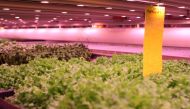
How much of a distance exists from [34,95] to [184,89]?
2.36 meters

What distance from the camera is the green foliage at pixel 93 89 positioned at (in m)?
Answer: 3.19

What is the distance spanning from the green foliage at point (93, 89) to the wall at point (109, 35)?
1577 cm

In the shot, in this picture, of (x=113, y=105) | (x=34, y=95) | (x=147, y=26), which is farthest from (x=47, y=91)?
(x=147, y=26)

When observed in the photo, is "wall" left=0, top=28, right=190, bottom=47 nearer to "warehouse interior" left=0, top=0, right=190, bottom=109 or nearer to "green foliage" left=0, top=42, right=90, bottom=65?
"warehouse interior" left=0, top=0, right=190, bottom=109

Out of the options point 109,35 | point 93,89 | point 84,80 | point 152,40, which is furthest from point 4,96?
point 109,35

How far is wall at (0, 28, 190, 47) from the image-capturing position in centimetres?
2200

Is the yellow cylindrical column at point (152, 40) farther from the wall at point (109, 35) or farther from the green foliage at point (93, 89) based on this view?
the wall at point (109, 35)

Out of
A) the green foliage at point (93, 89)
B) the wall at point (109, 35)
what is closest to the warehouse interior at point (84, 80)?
the green foliage at point (93, 89)

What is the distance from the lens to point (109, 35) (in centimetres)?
2823

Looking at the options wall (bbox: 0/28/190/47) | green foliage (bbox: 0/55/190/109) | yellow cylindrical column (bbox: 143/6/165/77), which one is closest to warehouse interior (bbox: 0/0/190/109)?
green foliage (bbox: 0/55/190/109)

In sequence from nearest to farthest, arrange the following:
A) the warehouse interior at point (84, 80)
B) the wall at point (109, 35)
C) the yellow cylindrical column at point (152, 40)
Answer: the warehouse interior at point (84, 80)
the yellow cylindrical column at point (152, 40)
the wall at point (109, 35)

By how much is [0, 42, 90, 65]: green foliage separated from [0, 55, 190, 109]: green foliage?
5431mm

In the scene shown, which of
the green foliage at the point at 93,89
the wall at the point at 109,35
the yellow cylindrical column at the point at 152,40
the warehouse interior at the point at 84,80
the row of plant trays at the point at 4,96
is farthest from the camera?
the wall at the point at 109,35

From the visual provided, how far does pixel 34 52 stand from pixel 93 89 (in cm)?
1065
